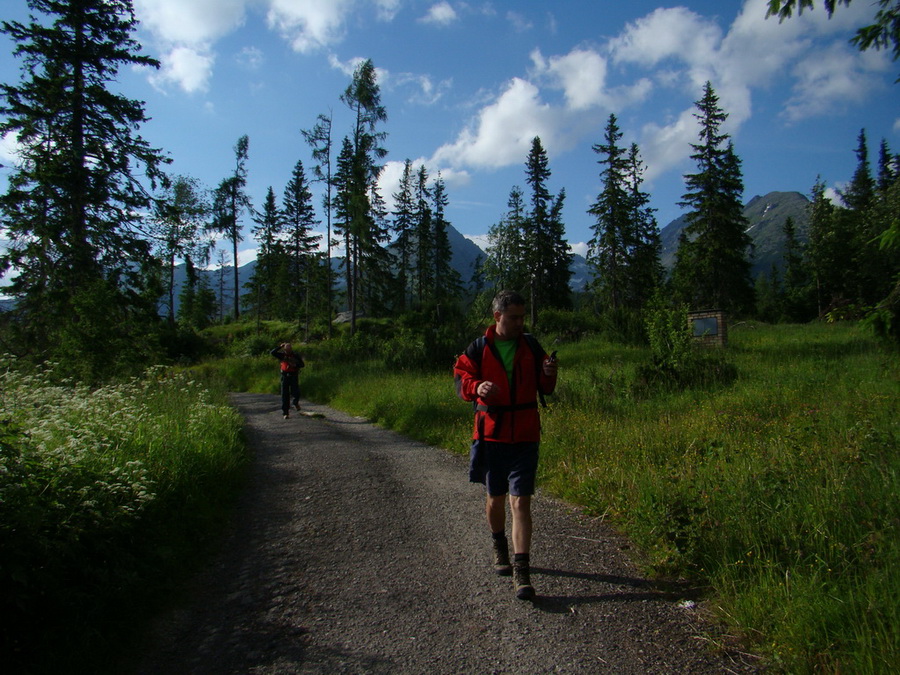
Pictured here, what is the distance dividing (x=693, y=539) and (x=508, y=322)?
205cm

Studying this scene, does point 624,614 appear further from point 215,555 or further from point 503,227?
point 503,227

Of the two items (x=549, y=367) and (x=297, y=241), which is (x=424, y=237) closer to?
(x=297, y=241)

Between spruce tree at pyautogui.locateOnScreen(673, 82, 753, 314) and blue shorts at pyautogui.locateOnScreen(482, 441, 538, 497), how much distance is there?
37.6 m

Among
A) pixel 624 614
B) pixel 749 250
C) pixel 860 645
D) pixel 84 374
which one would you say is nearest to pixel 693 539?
pixel 624 614

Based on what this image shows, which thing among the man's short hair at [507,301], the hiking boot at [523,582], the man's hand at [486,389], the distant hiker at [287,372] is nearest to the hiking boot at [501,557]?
the hiking boot at [523,582]

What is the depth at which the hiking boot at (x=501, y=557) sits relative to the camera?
3725mm

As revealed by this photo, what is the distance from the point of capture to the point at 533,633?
295cm

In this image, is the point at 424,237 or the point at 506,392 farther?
the point at 424,237

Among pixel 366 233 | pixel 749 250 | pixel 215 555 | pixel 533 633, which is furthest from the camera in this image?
pixel 749 250

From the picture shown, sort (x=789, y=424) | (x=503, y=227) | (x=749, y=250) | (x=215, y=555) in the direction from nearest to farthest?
(x=215, y=555) → (x=789, y=424) → (x=749, y=250) → (x=503, y=227)

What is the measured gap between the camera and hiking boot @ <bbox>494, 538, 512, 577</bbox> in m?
3.72

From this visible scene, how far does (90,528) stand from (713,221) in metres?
40.8

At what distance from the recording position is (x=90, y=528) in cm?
350

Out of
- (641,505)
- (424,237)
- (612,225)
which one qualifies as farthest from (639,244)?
(641,505)
